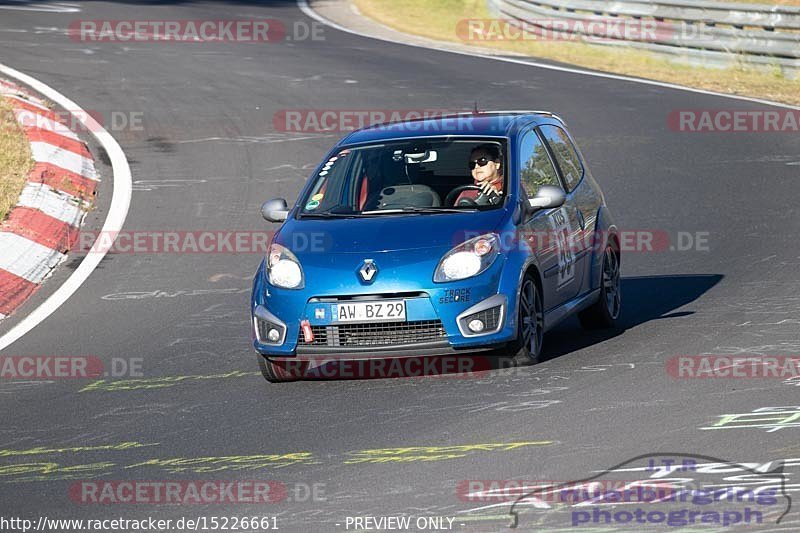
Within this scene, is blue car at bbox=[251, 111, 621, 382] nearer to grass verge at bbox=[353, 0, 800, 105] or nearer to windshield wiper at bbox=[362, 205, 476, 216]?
windshield wiper at bbox=[362, 205, 476, 216]

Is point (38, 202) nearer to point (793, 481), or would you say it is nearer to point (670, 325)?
point (670, 325)

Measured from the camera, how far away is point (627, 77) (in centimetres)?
2336

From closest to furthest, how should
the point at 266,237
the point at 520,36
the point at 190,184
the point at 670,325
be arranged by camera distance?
the point at 670,325, the point at 266,237, the point at 190,184, the point at 520,36

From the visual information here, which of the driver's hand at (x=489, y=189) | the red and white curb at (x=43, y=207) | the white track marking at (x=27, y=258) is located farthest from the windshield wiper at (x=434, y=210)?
the white track marking at (x=27, y=258)

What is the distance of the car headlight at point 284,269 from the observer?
8859mm

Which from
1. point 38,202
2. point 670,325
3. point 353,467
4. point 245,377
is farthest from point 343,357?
point 38,202

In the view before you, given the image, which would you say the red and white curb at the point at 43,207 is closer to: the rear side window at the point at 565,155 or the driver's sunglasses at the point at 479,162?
the driver's sunglasses at the point at 479,162

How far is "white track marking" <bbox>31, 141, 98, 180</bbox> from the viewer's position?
51.9ft

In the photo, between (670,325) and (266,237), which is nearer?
(670,325)

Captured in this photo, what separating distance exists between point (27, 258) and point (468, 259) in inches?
205

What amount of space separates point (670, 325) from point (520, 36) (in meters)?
19.0

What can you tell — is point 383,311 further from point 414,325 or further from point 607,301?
point 607,301

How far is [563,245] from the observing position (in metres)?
9.80

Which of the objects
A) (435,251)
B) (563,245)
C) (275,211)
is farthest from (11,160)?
(435,251)
